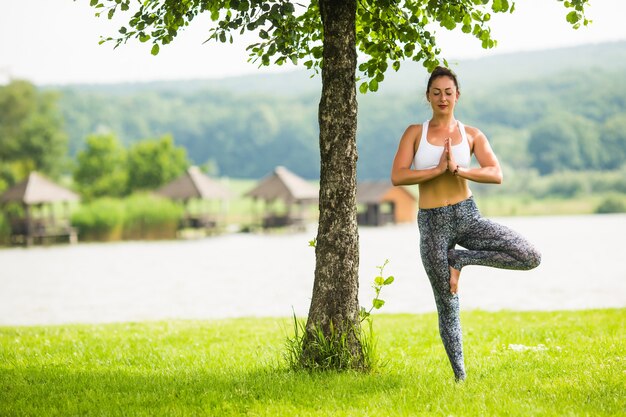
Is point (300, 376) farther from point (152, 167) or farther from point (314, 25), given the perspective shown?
point (152, 167)

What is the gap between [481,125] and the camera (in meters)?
131

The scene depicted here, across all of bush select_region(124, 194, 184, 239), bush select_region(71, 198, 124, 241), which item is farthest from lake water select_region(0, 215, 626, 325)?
bush select_region(124, 194, 184, 239)

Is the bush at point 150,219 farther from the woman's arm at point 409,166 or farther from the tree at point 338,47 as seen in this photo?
the woman's arm at point 409,166

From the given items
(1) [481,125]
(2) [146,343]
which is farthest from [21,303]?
(1) [481,125]

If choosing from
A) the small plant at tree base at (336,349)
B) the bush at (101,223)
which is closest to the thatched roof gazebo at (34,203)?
the bush at (101,223)

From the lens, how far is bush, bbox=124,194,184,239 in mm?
40906

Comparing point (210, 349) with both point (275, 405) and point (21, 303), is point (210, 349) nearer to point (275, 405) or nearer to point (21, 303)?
point (275, 405)

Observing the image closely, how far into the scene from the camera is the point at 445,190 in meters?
4.98

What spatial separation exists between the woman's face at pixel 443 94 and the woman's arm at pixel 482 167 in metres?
0.20

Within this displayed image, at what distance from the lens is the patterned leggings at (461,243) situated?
4.81m

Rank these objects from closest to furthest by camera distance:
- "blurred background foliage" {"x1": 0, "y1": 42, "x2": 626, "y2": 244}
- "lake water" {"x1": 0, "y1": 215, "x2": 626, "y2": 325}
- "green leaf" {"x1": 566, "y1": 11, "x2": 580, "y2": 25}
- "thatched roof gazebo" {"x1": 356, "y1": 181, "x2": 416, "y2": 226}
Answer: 1. "green leaf" {"x1": 566, "y1": 11, "x2": 580, "y2": 25}
2. "lake water" {"x1": 0, "y1": 215, "x2": 626, "y2": 325}
3. "thatched roof gazebo" {"x1": 356, "y1": 181, "x2": 416, "y2": 226}
4. "blurred background foliage" {"x1": 0, "y1": 42, "x2": 626, "y2": 244}

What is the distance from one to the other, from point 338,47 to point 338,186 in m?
0.93

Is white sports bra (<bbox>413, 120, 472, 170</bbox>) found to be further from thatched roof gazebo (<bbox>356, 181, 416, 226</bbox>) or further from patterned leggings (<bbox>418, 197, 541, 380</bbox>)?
thatched roof gazebo (<bbox>356, 181, 416, 226</bbox>)

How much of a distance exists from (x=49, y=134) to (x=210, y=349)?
76278 millimetres
